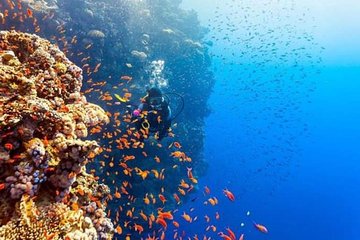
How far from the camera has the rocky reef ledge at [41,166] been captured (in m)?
3.28

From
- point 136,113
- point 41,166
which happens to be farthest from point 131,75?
point 41,166

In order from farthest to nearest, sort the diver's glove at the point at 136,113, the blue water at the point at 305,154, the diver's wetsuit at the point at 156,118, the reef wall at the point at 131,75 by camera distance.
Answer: the blue water at the point at 305,154, the reef wall at the point at 131,75, the diver's wetsuit at the point at 156,118, the diver's glove at the point at 136,113

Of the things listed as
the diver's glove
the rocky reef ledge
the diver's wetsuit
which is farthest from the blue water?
the rocky reef ledge

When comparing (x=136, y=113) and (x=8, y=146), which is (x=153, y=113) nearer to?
(x=136, y=113)

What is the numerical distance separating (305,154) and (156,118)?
10402 cm

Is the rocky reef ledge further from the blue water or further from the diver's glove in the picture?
the blue water

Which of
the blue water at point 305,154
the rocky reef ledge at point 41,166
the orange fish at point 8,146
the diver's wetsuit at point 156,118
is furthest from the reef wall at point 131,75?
the blue water at point 305,154

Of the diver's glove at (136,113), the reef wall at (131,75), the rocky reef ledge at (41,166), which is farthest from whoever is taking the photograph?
the reef wall at (131,75)

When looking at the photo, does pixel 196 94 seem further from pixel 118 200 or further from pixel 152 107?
pixel 152 107

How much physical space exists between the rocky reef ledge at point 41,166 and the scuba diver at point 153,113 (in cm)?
347

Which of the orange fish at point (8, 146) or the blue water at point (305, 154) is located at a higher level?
the orange fish at point (8, 146)

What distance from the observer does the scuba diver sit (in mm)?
8000

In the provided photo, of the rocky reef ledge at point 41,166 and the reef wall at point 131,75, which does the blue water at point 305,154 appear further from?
the rocky reef ledge at point 41,166

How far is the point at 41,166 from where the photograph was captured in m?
3.43
